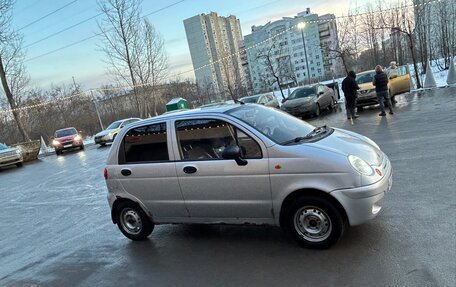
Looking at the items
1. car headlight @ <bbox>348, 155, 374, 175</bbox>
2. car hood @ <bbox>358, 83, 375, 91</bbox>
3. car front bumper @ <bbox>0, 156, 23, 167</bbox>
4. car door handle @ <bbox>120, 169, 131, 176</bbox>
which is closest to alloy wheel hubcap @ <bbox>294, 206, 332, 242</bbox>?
car headlight @ <bbox>348, 155, 374, 175</bbox>

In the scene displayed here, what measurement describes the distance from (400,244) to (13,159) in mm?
22299

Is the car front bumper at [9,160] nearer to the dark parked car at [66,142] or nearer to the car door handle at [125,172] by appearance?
the dark parked car at [66,142]

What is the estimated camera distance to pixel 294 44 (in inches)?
4594

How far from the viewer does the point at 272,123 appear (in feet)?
16.7

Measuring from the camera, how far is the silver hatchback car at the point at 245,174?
429 centimetres

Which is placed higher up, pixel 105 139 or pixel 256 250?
pixel 256 250

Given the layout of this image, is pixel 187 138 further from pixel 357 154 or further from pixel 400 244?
pixel 400 244

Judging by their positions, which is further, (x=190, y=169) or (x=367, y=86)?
(x=367, y=86)

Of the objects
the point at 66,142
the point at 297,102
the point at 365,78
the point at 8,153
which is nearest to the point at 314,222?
the point at 297,102

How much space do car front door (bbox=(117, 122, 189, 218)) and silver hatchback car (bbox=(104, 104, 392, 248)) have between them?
0.6 inches

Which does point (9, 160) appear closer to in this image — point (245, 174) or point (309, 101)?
point (309, 101)

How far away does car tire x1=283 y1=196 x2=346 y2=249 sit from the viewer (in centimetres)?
431

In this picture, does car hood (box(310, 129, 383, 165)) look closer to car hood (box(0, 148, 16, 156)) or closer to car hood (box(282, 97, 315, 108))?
car hood (box(282, 97, 315, 108))

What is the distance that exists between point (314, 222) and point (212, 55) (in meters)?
52.1
